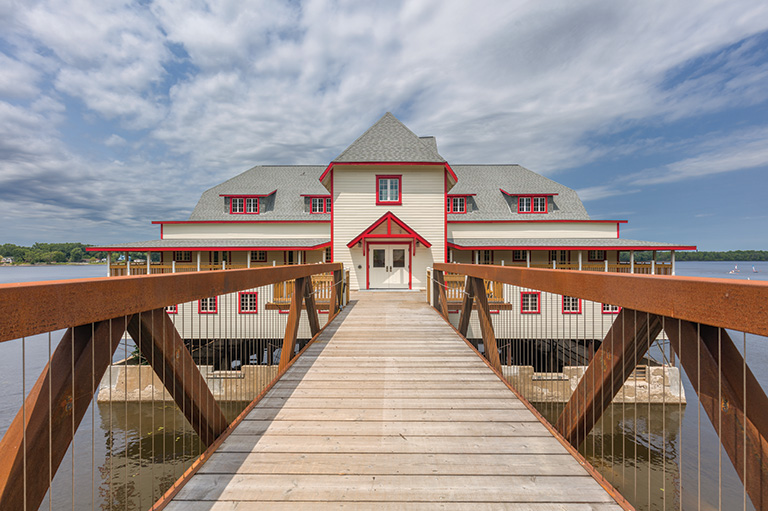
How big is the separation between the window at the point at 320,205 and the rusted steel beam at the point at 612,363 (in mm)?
21662

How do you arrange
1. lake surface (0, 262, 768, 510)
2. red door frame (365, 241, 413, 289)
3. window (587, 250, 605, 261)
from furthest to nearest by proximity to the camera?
window (587, 250, 605, 261) → red door frame (365, 241, 413, 289) → lake surface (0, 262, 768, 510)

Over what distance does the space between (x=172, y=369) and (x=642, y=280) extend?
9.54 feet

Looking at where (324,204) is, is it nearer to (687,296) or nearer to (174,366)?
(174,366)

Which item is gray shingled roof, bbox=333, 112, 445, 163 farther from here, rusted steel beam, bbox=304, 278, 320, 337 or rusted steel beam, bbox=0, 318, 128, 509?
rusted steel beam, bbox=0, 318, 128, 509

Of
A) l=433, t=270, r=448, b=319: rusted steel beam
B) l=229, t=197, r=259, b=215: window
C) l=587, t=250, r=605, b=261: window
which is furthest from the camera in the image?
l=229, t=197, r=259, b=215: window

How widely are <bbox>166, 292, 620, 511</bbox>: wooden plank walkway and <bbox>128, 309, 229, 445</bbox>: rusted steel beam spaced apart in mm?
294

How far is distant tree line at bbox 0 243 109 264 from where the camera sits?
3314 inches

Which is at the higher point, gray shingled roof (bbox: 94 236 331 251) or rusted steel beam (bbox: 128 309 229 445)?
gray shingled roof (bbox: 94 236 331 251)

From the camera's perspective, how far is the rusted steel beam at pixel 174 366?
2.07m

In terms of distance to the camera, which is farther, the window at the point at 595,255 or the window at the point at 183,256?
the window at the point at 183,256

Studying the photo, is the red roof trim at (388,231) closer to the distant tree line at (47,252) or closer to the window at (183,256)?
the window at (183,256)

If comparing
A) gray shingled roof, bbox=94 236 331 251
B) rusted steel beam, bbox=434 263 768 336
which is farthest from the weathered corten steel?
gray shingled roof, bbox=94 236 331 251

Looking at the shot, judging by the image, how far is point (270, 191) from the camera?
2425 cm

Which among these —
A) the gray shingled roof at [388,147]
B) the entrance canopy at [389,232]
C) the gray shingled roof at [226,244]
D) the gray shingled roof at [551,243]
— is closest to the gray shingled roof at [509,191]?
the gray shingled roof at [551,243]
